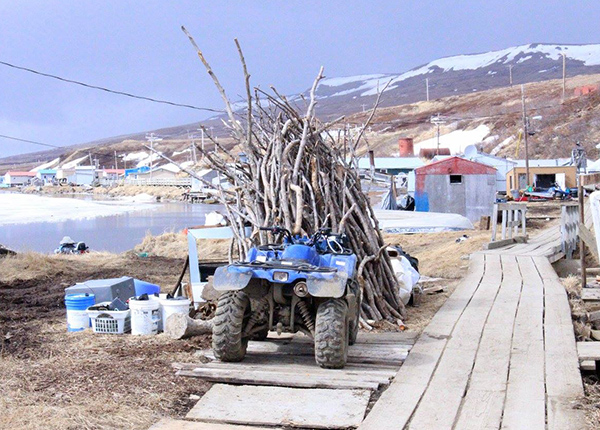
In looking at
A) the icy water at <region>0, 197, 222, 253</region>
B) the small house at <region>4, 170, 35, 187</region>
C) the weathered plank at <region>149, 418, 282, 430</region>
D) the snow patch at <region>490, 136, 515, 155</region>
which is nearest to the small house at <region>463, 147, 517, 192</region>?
the icy water at <region>0, 197, 222, 253</region>

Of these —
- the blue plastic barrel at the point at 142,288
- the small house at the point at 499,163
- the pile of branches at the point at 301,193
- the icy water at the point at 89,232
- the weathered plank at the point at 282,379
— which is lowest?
the icy water at the point at 89,232

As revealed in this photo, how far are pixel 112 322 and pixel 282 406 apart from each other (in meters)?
3.15

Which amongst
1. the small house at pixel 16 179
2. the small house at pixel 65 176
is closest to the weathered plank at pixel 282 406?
the small house at pixel 65 176

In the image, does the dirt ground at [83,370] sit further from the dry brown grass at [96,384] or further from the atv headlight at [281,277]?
the atv headlight at [281,277]

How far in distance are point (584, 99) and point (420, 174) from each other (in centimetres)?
5520

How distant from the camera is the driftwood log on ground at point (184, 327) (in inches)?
311

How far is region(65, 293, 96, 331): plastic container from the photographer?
8625 millimetres

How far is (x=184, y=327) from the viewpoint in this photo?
7.89 meters

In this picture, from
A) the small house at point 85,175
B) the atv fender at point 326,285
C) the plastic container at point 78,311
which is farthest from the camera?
the small house at point 85,175

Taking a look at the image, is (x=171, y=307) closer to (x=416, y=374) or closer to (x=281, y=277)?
(x=281, y=277)

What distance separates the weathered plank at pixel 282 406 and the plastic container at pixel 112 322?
2419 millimetres

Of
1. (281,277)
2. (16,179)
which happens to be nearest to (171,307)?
(281,277)

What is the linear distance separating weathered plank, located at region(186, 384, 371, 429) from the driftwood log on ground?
1.76 meters

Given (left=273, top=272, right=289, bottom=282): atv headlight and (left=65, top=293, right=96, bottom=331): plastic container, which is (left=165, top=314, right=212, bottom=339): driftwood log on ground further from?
(left=273, top=272, right=289, bottom=282): atv headlight
